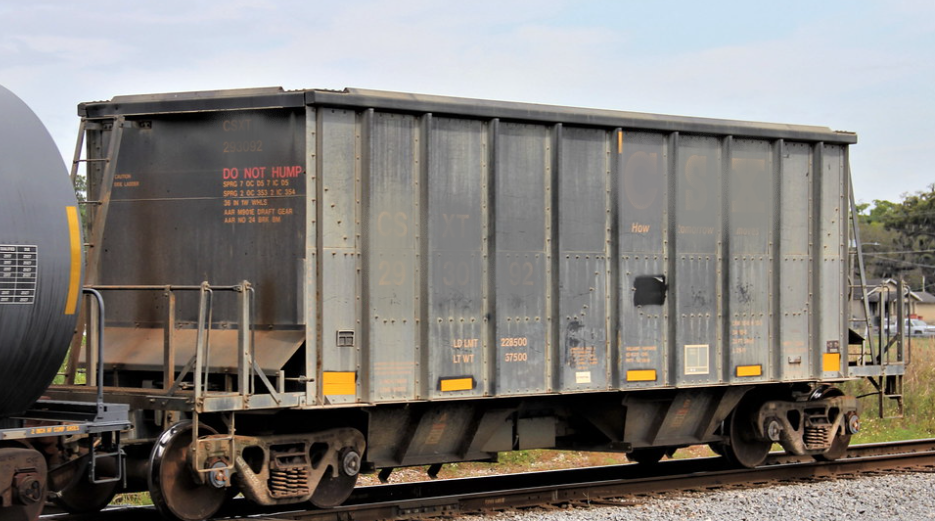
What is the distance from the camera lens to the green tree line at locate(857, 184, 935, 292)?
87.1 meters

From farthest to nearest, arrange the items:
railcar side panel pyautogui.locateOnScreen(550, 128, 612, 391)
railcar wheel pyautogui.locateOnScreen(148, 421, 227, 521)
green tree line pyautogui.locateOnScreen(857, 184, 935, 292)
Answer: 1. green tree line pyautogui.locateOnScreen(857, 184, 935, 292)
2. railcar side panel pyautogui.locateOnScreen(550, 128, 612, 391)
3. railcar wheel pyautogui.locateOnScreen(148, 421, 227, 521)

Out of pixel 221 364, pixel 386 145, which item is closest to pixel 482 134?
pixel 386 145

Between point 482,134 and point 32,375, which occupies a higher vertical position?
point 482,134

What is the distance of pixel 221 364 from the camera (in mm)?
9625

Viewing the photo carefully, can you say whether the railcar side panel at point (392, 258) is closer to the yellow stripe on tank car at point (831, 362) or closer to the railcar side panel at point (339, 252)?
the railcar side panel at point (339, 252)

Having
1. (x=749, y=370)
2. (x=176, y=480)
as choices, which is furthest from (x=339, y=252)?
(x=749, y=370)

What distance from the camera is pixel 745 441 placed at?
1310 cm

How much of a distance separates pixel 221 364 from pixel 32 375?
2215 mm

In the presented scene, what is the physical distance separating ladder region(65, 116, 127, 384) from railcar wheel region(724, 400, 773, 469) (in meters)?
7.52

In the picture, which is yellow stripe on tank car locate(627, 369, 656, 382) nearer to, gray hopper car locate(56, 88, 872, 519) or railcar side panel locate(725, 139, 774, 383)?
gray hopper car locate(56, 88, 872, 519)

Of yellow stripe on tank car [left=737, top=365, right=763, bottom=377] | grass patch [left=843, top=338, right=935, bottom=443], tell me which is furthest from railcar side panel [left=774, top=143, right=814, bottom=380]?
grass patch [left=843, top=338, right=935, bottom=443]

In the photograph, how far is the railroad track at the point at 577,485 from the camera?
989 centimetres

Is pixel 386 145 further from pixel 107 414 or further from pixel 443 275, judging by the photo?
pixel 107 414

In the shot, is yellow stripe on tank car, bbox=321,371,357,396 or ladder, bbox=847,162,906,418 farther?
ladder, bbox=847,162,906,418
